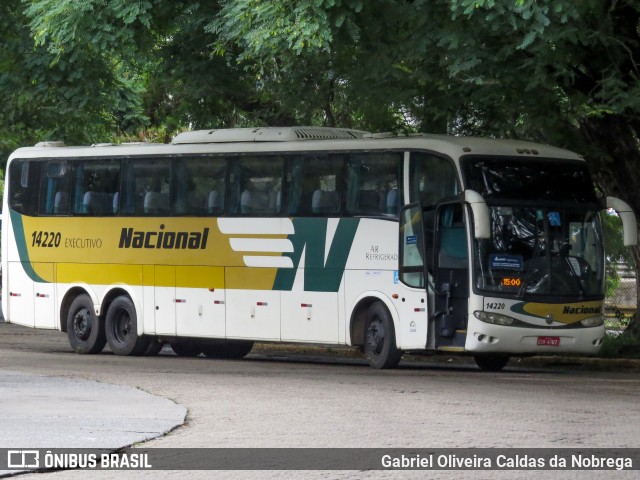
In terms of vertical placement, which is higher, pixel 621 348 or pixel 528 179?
pixel 528 179

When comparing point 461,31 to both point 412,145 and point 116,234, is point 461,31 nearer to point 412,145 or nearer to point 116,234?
point 412,145

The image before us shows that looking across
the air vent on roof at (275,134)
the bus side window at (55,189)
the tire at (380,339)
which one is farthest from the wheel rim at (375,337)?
the bus side window at (55,189)

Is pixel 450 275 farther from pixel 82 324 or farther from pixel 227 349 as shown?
pixel 82 324

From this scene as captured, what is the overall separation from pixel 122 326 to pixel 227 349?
6.29 feet

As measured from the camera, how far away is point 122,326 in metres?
26.2

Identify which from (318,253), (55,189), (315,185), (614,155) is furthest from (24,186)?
(614,155)

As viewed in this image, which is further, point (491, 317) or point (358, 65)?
point (358, 65)

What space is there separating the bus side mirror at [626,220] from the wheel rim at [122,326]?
8644 millimetres

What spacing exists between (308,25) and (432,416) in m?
4.96

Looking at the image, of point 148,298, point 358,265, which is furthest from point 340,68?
point 148,298

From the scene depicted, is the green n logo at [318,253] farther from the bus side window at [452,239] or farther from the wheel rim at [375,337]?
the bus side window at [452,239]

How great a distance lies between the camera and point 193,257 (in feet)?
81.7

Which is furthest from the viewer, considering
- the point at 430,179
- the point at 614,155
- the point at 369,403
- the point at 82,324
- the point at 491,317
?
the point at 82,324

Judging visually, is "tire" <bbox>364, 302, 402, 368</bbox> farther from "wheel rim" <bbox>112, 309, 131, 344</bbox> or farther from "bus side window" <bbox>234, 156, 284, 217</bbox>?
"wheel rim" <bbox>112, 309, 131, 344</bbox>
